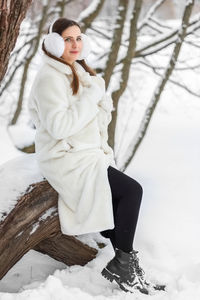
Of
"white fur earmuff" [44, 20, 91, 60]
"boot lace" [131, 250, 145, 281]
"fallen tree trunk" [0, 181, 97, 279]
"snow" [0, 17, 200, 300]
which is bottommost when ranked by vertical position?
"snow" [0, 17, 200, 300]

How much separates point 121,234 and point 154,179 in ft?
8.20

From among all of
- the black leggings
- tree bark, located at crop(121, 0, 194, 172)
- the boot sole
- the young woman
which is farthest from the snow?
tree bark, located at crop(121, 0, 194, 172)

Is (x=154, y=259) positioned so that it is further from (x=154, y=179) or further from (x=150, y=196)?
(x=154, y=179)

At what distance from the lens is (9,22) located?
2773 millimetres

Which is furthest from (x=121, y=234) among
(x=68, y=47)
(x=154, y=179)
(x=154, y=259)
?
(x=154, y=179)

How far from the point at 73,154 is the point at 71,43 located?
0.69 meters

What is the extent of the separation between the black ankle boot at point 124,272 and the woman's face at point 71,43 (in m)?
1.26

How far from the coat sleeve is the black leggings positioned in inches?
16.1

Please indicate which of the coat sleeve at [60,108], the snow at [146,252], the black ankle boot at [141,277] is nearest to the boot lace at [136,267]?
the black ankle boot at [141,277]

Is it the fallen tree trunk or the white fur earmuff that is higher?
the white fur earmuff

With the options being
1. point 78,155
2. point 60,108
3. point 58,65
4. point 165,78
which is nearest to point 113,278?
point 78,155

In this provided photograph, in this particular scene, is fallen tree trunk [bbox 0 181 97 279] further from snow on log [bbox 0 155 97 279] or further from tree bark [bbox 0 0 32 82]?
tree bark [bbox 0 0 32 82]

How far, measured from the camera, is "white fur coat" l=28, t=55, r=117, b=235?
9.37ft

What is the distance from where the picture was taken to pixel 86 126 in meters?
2.97
